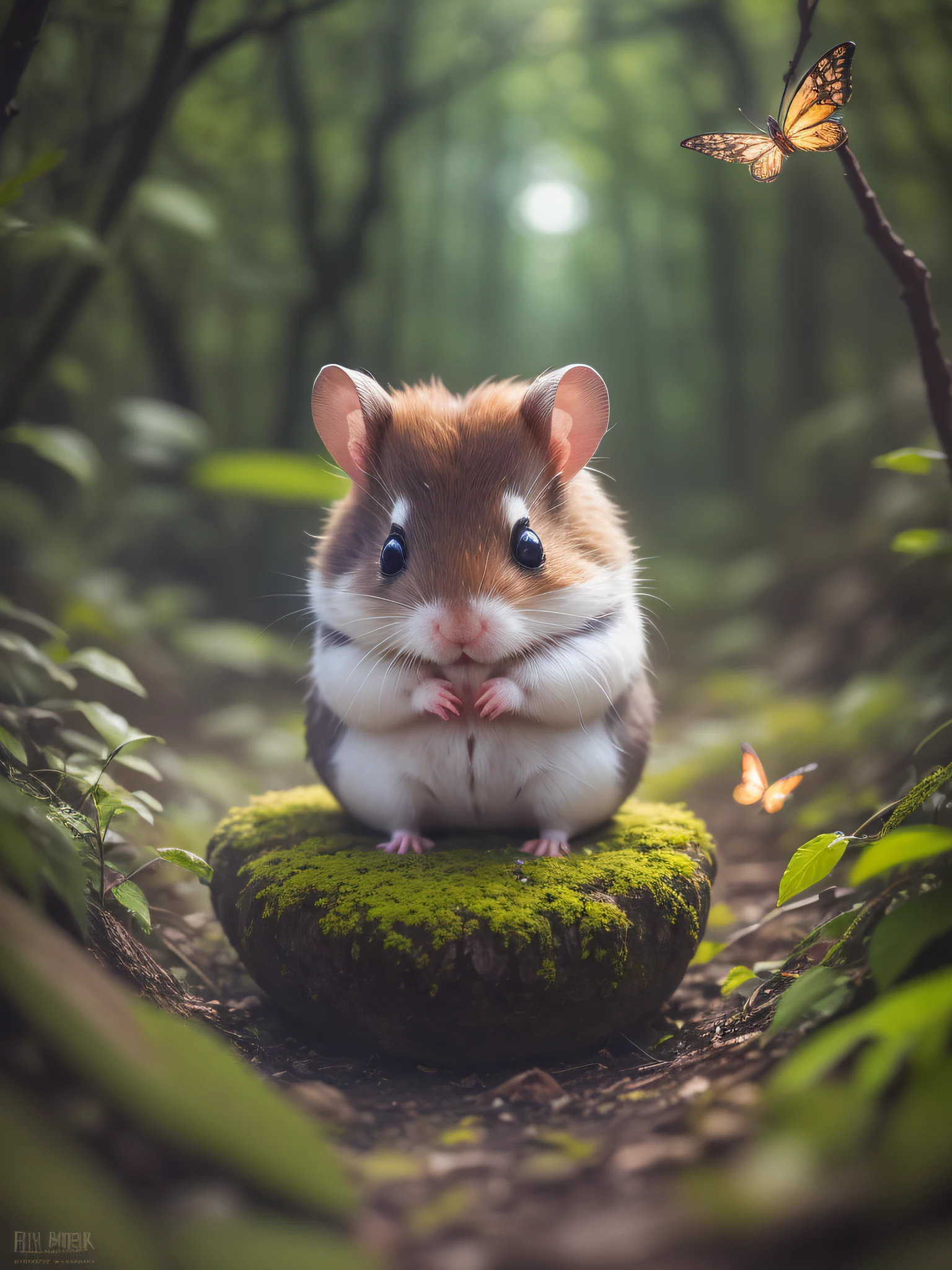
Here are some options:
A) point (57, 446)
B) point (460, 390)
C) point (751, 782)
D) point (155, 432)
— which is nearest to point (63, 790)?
point (751, 782)

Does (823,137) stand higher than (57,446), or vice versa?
(57,446)

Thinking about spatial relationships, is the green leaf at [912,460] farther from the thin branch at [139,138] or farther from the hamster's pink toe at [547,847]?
the thin branch at [139,138]

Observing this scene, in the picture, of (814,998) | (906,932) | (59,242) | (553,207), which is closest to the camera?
(906,932)

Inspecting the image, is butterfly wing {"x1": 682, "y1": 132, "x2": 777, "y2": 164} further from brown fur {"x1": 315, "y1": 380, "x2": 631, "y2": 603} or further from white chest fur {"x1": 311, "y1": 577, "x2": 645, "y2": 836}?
white chest fur {"x1": 311, "y1": 577, "x2": 645, "y2": 836}

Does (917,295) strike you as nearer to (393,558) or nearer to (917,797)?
(917,797)

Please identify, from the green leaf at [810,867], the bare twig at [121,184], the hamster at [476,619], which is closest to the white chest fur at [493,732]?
the hamster at [476,619]

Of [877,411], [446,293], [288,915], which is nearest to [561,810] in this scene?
[288,915]

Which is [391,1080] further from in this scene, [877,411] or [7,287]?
[877,411]
